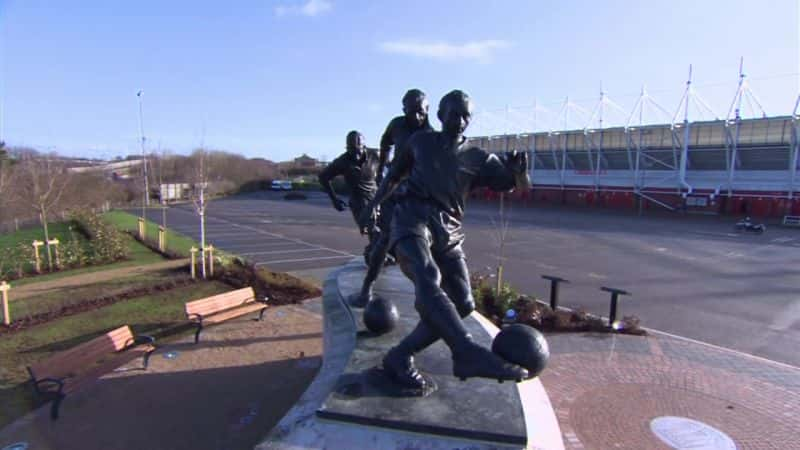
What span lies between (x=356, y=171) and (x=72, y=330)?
633 cm

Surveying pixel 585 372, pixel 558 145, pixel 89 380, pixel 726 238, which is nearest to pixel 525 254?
pixel 585 372

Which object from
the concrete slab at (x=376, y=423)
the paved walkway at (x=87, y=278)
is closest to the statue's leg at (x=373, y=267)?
the concrete slab at (x=376, y=423)

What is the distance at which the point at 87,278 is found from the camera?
12.4m

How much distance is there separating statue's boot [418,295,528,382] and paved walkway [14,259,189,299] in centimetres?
1189

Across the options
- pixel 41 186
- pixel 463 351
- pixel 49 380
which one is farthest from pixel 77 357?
pixel 41 186

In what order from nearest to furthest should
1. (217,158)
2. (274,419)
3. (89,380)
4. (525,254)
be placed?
1. (274,419)
2. (89,380)
3. (525,254)
4. (217,158)

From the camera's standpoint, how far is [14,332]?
827 centimetres

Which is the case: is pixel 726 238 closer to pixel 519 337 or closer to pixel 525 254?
pixel 525 254

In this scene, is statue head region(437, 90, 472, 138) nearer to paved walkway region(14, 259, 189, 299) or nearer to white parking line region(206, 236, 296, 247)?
paved walkway region(14, 259, 189, 299)

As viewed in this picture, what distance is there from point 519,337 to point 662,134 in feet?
147

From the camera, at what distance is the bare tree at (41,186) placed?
15.1m

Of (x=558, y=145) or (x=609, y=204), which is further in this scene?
(x=558, y=145)

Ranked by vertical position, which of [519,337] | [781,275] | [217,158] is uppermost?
[217,158]

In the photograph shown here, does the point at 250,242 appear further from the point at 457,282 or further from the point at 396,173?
the point at 457,282
